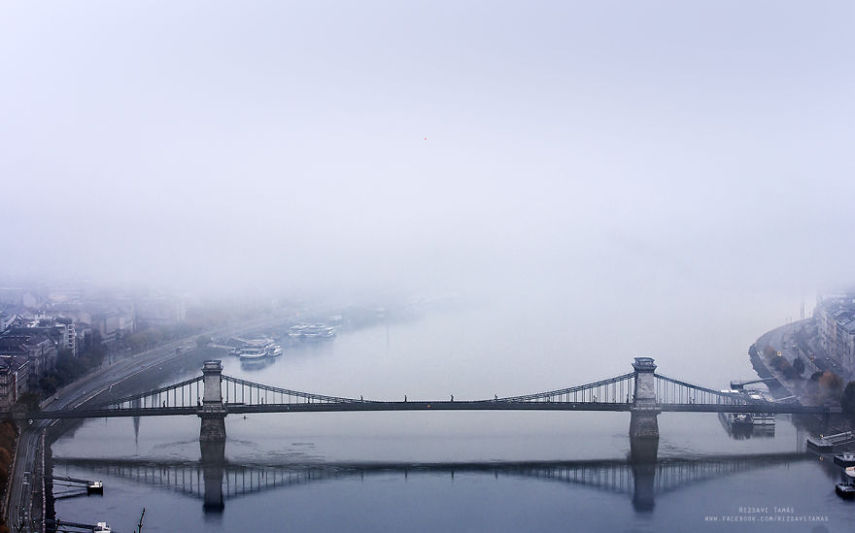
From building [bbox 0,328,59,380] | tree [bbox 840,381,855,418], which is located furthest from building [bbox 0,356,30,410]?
tree [bbox 840,381,855,418]

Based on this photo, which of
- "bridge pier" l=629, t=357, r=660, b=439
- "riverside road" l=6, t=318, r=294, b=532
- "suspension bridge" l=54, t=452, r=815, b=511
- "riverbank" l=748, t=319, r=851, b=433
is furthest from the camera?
"riverbank" l=748, t=319, r=851, b=433

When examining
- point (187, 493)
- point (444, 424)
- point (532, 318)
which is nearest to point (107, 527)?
point (187, 493)

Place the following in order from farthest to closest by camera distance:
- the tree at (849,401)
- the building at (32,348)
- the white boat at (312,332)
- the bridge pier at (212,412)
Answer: the white boat at (312,332) → the building at (32,348) → the tree at (849,401) → the bridge pier at (212,412)

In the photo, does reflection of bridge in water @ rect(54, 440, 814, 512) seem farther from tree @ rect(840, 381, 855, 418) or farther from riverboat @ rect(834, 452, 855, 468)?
tree @ rect(840, 381, 855, 418)

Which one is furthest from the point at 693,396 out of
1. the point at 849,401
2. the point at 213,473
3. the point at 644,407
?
the point at 213,473

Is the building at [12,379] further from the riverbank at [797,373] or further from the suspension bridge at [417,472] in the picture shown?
the riverbank at [797,373]

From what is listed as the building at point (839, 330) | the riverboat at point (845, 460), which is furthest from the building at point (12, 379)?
the building at point (839, 330)
